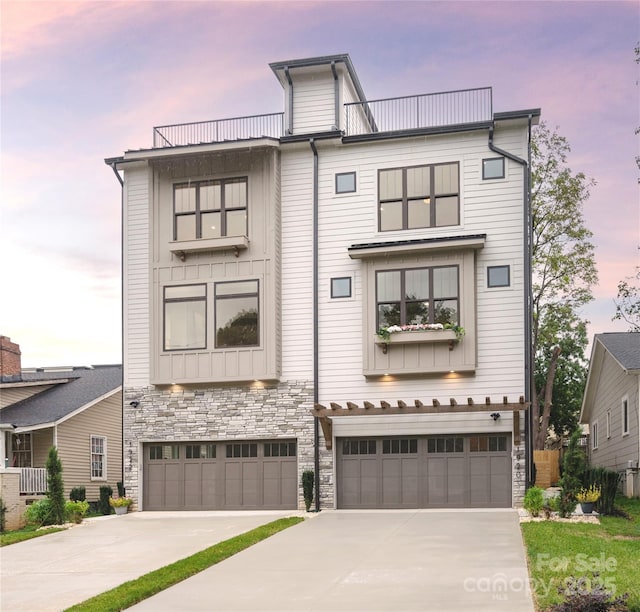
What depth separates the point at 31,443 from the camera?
2661 centimetres

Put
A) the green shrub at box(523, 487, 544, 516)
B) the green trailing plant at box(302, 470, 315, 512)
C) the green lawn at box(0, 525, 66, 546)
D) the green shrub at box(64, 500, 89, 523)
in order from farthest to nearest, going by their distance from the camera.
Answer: the green trailing plant at box(302, 470, 315, 512), the green shrub at box(64, 500, 89, 523), the green shrub at box(523, 487, 544, 516), the green lawn at box(0, 525, 66, 546)

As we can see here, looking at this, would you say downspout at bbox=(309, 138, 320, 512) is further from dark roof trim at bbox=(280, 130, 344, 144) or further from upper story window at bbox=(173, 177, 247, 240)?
upper story window at bbox=(173, 177, 247, 240)

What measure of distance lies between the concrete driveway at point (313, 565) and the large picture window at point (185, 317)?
15.9ft

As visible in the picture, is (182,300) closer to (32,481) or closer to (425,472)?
(32,481)

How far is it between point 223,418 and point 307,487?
9.71ft

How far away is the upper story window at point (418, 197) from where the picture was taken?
2173 cm

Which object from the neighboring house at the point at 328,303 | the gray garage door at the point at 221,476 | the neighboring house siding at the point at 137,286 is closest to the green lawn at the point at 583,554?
the neighboring house at the point at 328,303

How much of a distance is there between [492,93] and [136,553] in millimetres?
14229

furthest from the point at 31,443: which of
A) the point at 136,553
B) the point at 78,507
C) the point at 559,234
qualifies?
the point at 559,234

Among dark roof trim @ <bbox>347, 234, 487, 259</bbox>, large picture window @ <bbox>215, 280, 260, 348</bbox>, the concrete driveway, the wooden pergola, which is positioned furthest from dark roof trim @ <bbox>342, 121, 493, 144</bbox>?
the concrete driveway

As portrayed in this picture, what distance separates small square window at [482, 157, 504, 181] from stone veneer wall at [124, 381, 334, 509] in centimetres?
→ 692

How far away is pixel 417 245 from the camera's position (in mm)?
21062

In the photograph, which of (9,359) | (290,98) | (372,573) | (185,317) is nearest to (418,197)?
(290,98)

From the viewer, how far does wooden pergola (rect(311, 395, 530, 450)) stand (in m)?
20.0
